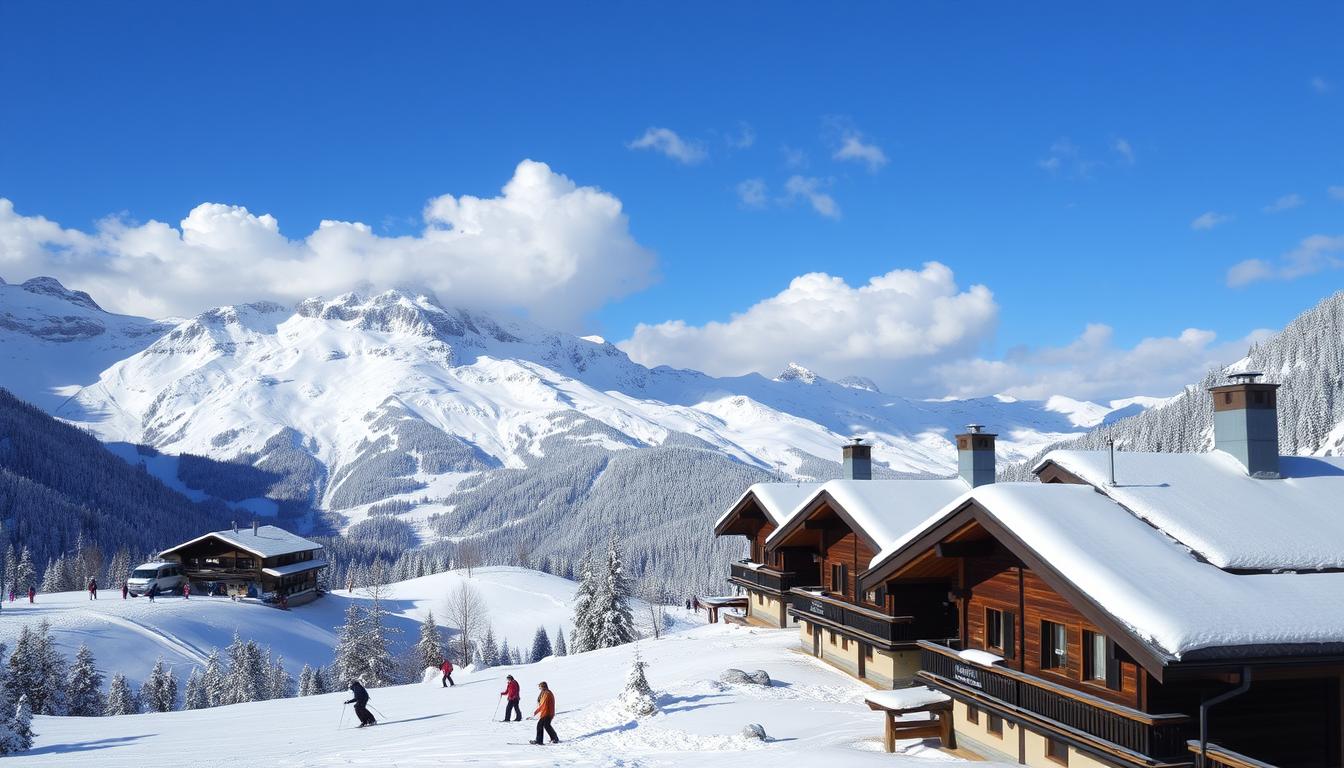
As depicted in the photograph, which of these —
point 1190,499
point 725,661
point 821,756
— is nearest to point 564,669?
point 725,661

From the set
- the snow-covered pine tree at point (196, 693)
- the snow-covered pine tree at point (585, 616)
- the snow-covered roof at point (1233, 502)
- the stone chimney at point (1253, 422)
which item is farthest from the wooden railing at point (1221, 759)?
the snow-covered pine tree at point (196, 693)

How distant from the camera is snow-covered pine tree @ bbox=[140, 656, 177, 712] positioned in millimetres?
46125

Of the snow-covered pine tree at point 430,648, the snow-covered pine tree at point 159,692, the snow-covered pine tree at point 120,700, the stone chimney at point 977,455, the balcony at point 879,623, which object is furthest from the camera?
the snow-covered pine tree at point 430,648

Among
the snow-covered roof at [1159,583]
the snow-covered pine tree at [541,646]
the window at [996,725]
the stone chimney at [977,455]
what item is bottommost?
the snow-covered pine tree at [541,646]

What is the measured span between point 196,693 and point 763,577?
32.3m

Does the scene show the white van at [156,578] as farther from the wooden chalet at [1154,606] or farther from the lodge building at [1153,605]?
the wooden chalet at [1154,606]

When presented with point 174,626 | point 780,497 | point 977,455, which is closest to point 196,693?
point 174,626

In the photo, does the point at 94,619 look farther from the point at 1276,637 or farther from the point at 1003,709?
the point at 1276,637

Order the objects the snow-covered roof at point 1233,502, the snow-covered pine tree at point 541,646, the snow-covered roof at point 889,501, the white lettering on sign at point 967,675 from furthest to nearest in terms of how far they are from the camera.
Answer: the snow-covered pine tree at point 541,646 < the snow-covered roof at point 889,501 < the white lettering on sign at point 967,675 < the snow-covered roof at point 1233,502

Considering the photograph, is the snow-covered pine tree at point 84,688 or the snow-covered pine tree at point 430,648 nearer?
the snow-covered pine tree at point 84,688

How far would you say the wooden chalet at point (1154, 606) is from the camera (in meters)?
13.5

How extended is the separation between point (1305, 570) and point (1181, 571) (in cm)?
284

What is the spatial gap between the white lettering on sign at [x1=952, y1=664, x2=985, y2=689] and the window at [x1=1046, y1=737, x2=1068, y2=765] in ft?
6.19

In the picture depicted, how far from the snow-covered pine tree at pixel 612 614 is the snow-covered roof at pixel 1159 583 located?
1682 inches
